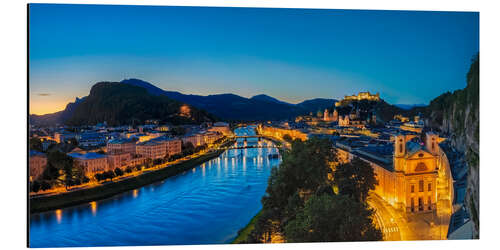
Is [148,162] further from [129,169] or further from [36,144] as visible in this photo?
[36,144]

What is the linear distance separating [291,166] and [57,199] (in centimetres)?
391

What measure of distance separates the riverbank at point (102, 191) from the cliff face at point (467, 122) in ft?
17.0

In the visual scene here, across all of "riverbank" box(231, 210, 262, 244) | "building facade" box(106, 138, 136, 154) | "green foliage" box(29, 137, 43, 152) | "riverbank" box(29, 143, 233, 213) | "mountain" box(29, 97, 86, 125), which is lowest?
"riverbank" box(231, 210, 262, 244)

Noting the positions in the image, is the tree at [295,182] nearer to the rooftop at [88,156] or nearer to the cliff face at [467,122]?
the cliff face at [467,122]

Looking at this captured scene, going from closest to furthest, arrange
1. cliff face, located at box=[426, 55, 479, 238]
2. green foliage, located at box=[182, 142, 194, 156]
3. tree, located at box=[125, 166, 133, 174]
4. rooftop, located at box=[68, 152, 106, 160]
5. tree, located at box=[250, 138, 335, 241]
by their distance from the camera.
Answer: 1. cliff face, located at box=[426, 55, 479, 238]
2. tree, located at box=[250, 138, 335, 241]
3. rooftop, located at box=[68, 152, 106, 160]
4. tree, located at box=[125, 166, 133, 174]
5. green foliage, located at box=[182, 142, 194, 156]

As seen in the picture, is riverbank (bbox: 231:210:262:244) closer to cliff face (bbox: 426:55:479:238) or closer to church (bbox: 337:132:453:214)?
church (bbox: 337:132:453:214)

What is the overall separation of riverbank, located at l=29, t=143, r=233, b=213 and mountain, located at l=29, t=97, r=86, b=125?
1045mm

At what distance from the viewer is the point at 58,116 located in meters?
4.75

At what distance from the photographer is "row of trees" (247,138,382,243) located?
364cm

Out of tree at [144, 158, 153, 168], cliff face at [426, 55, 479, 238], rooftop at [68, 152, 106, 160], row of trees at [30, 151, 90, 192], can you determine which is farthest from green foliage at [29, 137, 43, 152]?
cliff face at [426, 55, 479, 238]

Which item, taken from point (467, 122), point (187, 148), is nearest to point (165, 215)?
point (187, 148)

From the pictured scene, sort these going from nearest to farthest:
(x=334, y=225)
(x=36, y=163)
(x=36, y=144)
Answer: (x=334, y=225), (x=36, y=144), (x=36, y=163)

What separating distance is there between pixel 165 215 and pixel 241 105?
2.33 m

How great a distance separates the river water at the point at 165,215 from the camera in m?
4.74
